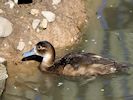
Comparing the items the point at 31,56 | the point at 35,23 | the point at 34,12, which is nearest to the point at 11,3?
the point at 34,12

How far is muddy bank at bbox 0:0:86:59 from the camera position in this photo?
10.6m

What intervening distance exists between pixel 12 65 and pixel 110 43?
1.96 m

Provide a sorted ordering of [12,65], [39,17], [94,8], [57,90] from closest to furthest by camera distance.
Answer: [57,90], [12,65], [39,17], [94,8]

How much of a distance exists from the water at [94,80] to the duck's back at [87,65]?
135mm

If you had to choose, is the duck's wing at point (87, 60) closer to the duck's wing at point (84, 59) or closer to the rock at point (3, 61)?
the duck's wing at point (84, 59)

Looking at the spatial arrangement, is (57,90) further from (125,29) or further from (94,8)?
(94,8)

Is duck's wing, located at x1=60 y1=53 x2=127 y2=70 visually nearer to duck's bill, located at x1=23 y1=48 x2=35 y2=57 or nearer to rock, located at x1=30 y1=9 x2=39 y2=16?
duck's bill, located at x1=23 y1=48 x2=35 y2=57

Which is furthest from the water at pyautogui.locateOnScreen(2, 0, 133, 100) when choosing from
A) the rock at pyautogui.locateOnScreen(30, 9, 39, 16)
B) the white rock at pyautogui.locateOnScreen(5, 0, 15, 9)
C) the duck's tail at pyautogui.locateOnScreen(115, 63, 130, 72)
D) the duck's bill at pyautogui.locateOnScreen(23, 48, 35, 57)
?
the white rock at pyautogui.locateOnScreen(5, 0, 15, 9)

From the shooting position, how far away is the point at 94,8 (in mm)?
12438

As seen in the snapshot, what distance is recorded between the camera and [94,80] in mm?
9469

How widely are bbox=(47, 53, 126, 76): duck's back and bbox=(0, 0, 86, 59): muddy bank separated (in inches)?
42.4

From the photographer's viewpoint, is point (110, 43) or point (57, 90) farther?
point (110, 43)

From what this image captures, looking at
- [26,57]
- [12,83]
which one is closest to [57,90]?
[12,83]

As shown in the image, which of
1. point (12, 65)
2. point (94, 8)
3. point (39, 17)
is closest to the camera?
point (12, 65)
